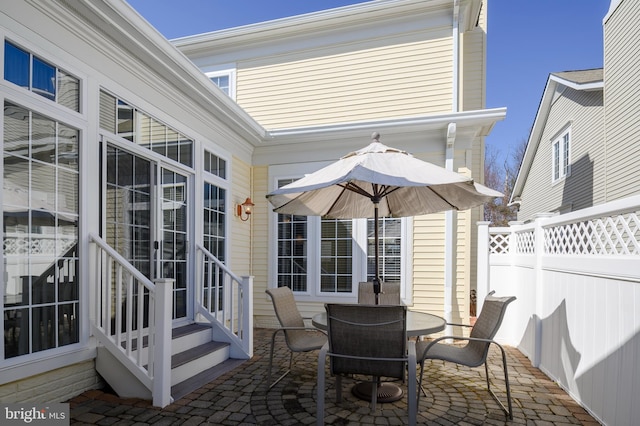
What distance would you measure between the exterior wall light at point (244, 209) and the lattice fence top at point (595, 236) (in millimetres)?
4074

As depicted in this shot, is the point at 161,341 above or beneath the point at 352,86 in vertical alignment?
beneath

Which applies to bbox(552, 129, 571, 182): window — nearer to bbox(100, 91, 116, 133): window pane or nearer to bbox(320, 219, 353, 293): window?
bbox(320, 219, 353, 293): window

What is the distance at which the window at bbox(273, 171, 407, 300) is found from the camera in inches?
222

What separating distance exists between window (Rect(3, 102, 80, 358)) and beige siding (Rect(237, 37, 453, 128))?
4.28m

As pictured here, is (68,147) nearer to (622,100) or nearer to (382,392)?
(382,392)

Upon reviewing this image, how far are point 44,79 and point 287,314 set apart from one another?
2825 mm

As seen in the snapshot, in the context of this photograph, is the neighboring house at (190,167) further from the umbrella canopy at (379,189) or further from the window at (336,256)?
the umbrella canopy at (379,189)

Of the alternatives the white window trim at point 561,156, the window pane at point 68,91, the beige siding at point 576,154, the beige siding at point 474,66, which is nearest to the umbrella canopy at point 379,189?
the window pane at point 68,91

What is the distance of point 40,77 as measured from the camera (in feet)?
9.00

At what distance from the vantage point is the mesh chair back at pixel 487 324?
9.12ft

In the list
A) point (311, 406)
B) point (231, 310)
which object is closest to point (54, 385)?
point (231, 310)

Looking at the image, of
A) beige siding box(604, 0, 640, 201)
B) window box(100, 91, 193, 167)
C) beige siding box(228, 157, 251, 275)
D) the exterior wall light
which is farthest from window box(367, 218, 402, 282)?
beige siding box(604, 0, 640, 201)

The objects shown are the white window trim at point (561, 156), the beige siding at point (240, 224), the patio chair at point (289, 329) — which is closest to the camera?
the patio chair at point (289, 329)

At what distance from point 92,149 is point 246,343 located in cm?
265
